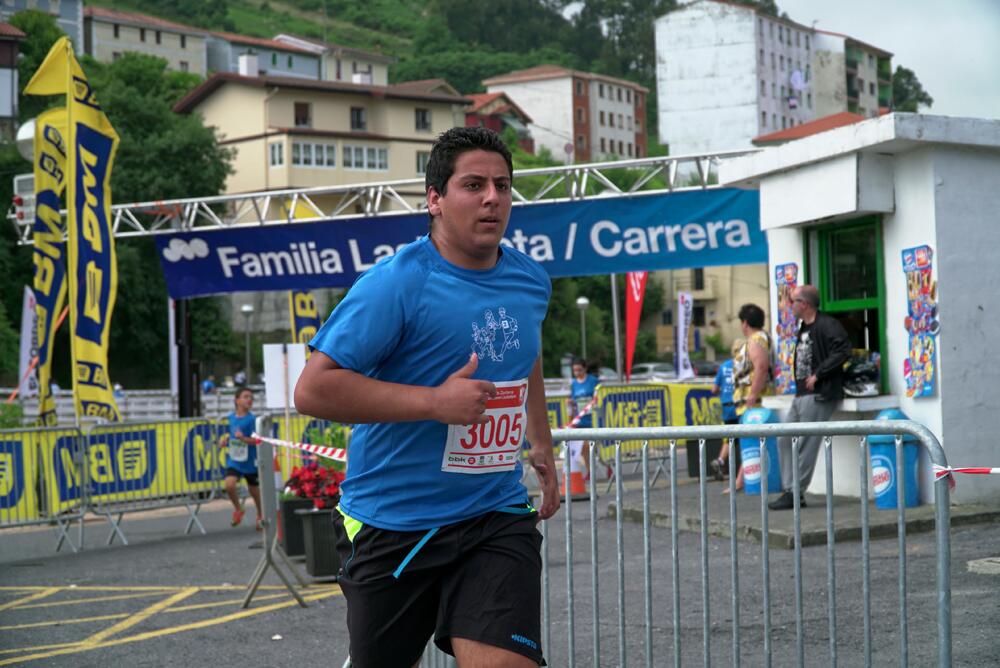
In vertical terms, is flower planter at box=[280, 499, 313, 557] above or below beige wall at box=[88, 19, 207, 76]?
below

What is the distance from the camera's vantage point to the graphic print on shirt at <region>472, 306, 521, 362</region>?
3592mm

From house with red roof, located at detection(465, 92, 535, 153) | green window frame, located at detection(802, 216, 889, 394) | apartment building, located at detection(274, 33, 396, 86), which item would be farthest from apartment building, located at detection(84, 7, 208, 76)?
green window frame, located at detection(802, 216, 889, 394)

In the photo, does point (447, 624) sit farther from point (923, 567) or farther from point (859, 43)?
point (859, 43)

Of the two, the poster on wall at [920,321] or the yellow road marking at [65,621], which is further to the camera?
the poster on wall at [920,321]

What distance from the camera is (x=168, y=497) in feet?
49.8

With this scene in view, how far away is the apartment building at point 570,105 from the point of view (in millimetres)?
135125

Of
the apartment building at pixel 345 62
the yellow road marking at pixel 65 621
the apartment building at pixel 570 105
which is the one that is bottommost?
the yellow road marking at pixel 65 621

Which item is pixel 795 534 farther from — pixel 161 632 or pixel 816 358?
pixel 816 358

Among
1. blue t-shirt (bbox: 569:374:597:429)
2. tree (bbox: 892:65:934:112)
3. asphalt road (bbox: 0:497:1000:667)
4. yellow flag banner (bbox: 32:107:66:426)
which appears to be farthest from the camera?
tree (bbox: 892:65:934:112)

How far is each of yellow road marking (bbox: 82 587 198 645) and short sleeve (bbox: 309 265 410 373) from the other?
5522mm

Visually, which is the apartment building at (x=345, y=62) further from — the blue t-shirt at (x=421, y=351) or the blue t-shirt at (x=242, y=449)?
the blue t-shirt at (x=421, y=351)

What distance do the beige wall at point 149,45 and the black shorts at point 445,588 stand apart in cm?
13260

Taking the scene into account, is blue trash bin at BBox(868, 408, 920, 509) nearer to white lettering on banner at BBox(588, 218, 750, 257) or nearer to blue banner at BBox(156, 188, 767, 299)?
white lettering on banner at BBox(588, 218, 750, 257)

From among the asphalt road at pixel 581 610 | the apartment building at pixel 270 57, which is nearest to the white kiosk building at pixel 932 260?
the asphalt road at pixel 581 610
